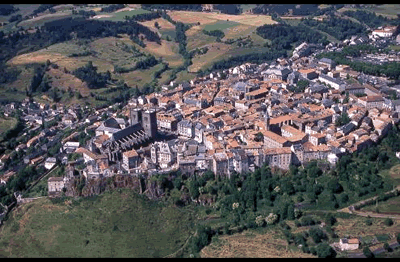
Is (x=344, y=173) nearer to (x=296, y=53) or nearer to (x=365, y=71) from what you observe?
(x=365, y=71)

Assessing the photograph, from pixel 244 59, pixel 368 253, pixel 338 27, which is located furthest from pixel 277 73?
pixel 338 27

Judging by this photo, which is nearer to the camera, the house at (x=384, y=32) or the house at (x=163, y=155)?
the house at (x=163, y=155)

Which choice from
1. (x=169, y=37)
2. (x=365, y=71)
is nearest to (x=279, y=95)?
(x=365, y=71)

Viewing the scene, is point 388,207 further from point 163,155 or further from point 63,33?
point 63,33

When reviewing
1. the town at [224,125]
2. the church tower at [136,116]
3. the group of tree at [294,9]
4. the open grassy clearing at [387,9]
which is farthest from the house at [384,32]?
the church tower at [136,116]

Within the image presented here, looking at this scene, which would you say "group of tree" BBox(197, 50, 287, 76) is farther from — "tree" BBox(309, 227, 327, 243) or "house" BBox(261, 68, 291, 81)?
"tree" BBox(309, 227, 327, 243)

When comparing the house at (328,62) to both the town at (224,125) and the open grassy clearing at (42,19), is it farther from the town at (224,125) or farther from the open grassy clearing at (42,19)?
the open grassy clearing at (42,19)
